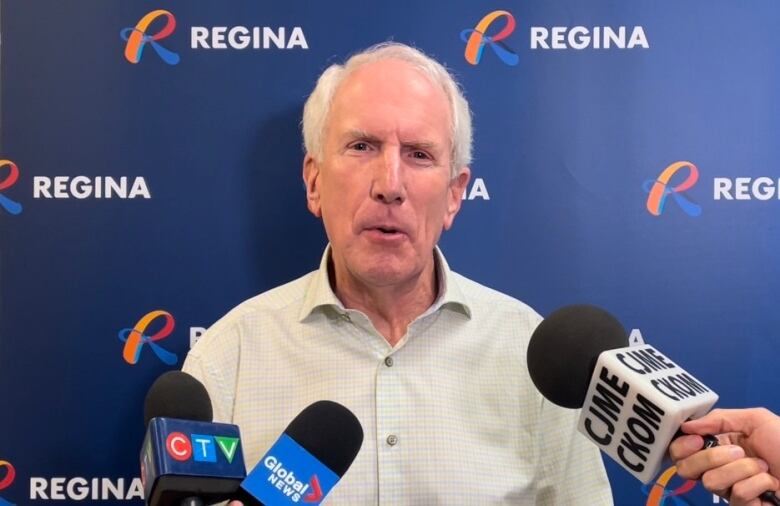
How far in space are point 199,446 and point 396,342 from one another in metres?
0.73

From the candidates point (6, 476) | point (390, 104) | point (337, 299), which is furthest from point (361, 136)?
point (6, 476)

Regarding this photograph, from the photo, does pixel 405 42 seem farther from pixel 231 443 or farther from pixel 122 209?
pixel 231 443

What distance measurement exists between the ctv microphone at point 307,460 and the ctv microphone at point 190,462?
0.10 ft

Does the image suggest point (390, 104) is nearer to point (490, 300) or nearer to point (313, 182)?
point (313, 182)

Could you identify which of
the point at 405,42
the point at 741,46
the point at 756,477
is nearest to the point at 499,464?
the point at 756,477

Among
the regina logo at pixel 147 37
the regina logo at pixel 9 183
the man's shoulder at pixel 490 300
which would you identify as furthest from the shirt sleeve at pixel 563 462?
the regina logo at pixel 9 183

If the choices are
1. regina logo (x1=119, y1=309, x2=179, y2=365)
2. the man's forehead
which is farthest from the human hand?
regina logo (x1=119, y1=309, x2=179, y2=365)

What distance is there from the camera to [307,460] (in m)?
0.95

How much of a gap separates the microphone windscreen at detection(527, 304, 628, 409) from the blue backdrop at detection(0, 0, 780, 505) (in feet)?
2.09

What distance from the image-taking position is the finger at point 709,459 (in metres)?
0.95

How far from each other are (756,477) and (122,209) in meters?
1.40

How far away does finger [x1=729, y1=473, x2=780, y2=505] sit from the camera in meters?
0.95

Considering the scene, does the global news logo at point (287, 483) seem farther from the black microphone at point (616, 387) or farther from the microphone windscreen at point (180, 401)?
the black microphone at point (616, 387)

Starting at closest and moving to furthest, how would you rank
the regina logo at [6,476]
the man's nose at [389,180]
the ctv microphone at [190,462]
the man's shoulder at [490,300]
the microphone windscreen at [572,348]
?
the ctv microphone at [190,462]
the microphone windscreen at [572,348]
the man's nose at [389,180]
the man's shoulder at [490,300]
the regina logo at [6,476]
